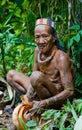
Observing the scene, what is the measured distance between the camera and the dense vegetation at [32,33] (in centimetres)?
491

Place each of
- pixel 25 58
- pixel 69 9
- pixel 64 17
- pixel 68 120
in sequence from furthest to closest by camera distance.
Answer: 1. pixel 25 58
2. pixel 64 17
3. pixel 69 9
4. pixel 68 120

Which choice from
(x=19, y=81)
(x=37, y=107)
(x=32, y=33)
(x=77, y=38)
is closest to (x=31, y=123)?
(x=37, y=107)

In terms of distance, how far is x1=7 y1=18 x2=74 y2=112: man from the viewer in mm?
4168

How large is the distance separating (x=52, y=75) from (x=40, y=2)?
1470mm

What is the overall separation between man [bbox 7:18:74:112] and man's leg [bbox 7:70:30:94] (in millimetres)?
265

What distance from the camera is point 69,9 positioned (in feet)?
15.9

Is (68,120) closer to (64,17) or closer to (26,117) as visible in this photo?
(26,117)

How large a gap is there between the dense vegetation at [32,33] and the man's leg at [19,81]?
59 cm

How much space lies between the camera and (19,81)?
187 inches

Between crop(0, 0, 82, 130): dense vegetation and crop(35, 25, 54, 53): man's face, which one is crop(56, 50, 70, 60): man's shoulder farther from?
crop(0, 0, 82, 130): dense vegetation

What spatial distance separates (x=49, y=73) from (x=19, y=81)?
0.52 meters

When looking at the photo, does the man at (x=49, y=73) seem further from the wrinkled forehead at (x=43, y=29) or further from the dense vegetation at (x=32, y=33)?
the dense vegetation at (x=32, y=33)

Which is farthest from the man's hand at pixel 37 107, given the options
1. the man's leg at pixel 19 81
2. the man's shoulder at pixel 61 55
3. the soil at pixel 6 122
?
the man's leg at pixel 19 81

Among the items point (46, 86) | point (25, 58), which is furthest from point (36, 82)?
point (25, 58)
